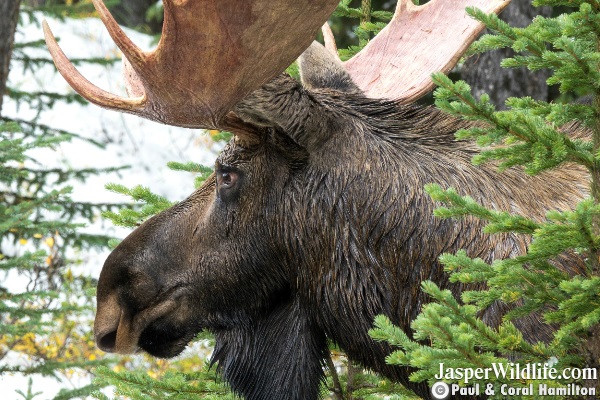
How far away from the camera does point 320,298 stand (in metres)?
3.28

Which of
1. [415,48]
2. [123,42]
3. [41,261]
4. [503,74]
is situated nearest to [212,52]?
[123,42]

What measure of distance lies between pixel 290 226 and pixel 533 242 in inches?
42.6

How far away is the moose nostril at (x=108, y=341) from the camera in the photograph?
11.1ft

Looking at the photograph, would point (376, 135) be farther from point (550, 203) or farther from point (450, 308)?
point (450, 308)

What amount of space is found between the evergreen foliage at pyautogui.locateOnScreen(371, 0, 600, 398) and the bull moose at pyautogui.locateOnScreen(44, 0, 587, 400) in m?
0.44

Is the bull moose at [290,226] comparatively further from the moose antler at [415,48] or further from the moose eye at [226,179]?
the moose antler at [415,48]

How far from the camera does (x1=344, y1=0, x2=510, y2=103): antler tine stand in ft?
12.6

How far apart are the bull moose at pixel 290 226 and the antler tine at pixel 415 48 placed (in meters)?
0.27

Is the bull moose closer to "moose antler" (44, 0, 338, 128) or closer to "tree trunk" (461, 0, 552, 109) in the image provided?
"moose antler" (44, 0, 338, 128)

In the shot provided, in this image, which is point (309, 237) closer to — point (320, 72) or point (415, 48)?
point (320, 72)

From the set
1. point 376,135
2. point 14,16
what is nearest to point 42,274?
Result: point 14,16

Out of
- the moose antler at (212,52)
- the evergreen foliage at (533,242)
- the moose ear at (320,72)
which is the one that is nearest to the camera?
the evergreen foliage at (533,242)

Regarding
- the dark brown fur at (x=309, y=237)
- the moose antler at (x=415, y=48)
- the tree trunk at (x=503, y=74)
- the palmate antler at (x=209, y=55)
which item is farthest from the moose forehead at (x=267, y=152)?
the tree trunk at (x=503, y=74)

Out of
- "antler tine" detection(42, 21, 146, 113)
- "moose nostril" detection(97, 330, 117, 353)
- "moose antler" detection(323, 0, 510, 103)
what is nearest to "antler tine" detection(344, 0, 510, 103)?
"moose antler" detection(323, 0, 510, 103)
